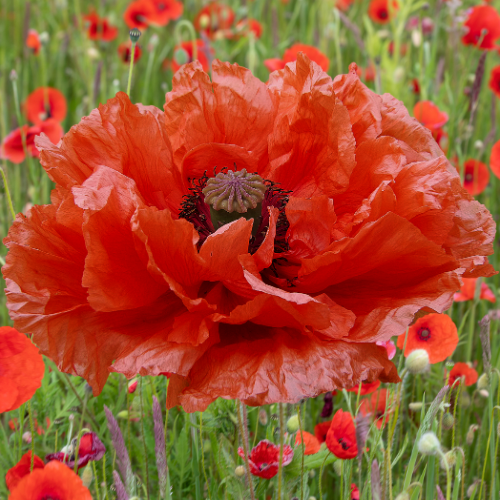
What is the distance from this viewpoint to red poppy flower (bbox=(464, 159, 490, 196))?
5.53 feet

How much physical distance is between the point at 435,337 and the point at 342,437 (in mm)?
284

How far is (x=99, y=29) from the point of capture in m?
2.63

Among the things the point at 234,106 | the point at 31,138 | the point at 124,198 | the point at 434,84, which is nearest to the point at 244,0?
the point at 434,84

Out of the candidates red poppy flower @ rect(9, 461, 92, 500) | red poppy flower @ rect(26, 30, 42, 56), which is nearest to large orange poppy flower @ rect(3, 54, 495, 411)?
red poppy flower @ rect(9, 461, 92, 500)

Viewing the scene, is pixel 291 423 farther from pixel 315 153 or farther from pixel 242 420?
pixel 315 153

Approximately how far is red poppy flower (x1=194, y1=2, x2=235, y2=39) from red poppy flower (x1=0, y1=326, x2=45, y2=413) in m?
2.06

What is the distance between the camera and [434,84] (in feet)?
7.58

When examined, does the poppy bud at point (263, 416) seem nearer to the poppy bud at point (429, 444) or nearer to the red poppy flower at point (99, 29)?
the poppy bud at point (429, 444)

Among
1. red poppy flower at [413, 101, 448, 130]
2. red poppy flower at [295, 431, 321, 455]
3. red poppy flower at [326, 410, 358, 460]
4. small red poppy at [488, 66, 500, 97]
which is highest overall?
small red poppy at [488, 66, 500, 97]

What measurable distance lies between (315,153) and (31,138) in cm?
99

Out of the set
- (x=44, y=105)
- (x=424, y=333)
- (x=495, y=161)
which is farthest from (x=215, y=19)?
(x=424, y=333)

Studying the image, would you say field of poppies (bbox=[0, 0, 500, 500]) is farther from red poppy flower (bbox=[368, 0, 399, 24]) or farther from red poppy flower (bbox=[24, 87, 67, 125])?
red poppy flower (bbox=[368, 0, 399, 24])

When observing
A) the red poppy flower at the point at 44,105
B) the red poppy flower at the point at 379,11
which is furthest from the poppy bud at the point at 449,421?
the red poppy flower at the point at 379,11

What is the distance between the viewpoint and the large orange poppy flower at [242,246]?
73 cm
